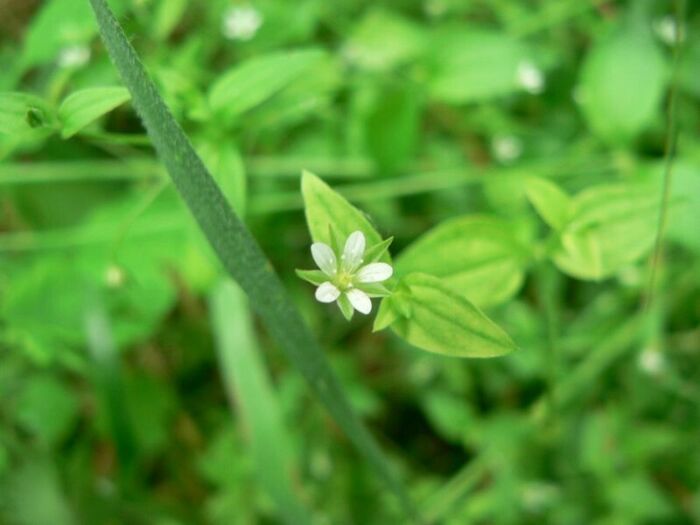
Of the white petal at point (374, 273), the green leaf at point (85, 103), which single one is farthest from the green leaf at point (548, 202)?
the green leaf at point (85, 103)

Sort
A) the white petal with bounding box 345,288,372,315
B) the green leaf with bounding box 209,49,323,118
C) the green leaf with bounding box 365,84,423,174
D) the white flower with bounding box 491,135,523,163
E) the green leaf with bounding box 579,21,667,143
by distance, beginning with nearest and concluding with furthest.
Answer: the white petal with bounding box 345,288,372,315 < the green leaf with bounding box 209,49,323,118 < the green leaf with bounding box 579,21,667,143 < the green leaf with bounding box 365,84,423,174 < the white flower with bounding box 491,135,523,163

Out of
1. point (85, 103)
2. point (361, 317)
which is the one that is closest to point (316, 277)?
point (85, 103)

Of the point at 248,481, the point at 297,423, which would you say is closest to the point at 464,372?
the point at 297,423

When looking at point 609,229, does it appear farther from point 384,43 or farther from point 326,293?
point 384,43

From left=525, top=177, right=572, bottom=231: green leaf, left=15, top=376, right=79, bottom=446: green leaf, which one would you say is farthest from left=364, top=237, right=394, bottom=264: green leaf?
left=15, top=376, right=79, bottom=446: green leaf

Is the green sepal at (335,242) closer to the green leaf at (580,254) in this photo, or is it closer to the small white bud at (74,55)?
the green leaf at (580,254)

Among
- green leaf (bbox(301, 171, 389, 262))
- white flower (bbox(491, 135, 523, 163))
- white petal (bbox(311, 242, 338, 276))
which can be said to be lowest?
white petal (bbox(311, 242, 338, 276))

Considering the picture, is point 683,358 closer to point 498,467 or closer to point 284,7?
point 498,467

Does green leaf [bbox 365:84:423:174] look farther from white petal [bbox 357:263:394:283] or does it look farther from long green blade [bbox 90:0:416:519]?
white petal [bbox 357:263:394:283]

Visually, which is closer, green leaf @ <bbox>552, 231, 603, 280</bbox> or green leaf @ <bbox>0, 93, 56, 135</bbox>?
green leaf @ <bbox>0, 93, 56, 135</bbox>
